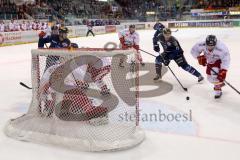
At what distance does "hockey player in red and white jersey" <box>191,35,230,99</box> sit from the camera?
4531mm

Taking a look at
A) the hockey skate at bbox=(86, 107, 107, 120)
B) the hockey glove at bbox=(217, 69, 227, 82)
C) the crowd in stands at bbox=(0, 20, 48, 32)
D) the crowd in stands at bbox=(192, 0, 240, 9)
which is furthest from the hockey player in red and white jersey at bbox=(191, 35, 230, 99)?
the crowd in stands at bbox=(192, 0, 240, 9)

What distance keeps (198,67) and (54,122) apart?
4.75 m

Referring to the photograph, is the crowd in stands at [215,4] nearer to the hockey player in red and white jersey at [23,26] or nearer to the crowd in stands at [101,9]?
the crowd in stands at [101,9]

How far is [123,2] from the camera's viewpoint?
29.7 m

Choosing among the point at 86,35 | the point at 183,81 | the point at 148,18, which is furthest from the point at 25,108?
the point at 148,18

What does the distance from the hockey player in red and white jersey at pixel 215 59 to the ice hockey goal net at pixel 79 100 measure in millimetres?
1401

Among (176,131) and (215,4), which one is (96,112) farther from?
(215,4)

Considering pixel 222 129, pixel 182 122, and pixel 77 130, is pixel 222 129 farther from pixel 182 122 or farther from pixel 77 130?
pixel 77 130

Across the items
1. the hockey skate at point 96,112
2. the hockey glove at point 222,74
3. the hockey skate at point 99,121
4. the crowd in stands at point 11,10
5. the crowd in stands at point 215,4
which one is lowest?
the hockey skate at point 99,121

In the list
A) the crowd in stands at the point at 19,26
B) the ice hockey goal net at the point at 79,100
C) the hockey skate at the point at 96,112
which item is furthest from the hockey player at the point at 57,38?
the crowd in stands at the point at 19,26

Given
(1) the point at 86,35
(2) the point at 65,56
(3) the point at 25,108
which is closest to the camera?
(2) the point at 65,56

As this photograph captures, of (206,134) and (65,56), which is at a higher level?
(65,56)

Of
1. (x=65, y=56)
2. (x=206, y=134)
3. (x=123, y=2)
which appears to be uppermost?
(x=123, y=2)

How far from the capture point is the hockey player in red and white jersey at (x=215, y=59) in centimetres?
453
